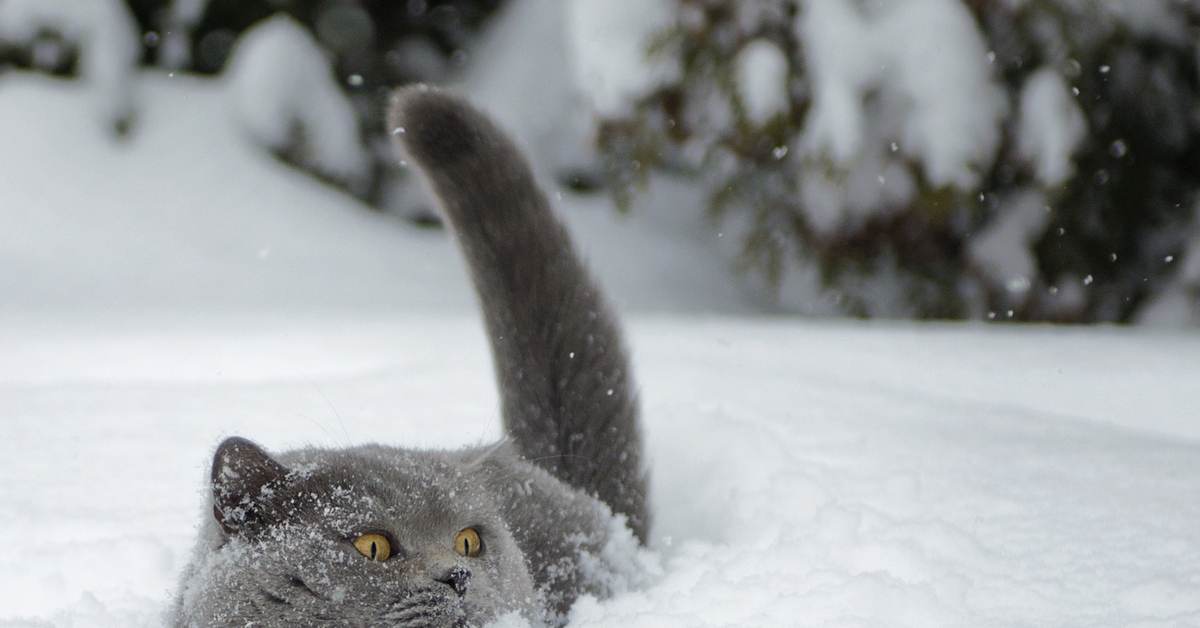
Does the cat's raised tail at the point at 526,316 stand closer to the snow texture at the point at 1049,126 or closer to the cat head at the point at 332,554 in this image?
the cat head at the point at 332,554

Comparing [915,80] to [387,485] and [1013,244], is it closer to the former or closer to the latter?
[1013,244]

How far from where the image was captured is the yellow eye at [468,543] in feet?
3.78

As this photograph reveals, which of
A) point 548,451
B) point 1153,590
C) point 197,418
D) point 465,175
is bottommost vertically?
point 1153,590

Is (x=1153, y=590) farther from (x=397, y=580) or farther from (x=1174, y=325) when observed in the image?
(x=1174, y=325)

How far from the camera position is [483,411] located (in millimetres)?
2094

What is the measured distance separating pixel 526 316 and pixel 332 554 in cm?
65

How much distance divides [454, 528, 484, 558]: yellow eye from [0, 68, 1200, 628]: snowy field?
20 centimetres

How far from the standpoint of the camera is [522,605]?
117cm

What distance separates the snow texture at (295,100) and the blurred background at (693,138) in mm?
15

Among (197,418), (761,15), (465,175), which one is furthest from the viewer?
(761,15)

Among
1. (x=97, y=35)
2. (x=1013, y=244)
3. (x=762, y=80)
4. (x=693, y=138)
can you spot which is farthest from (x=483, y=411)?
(x=97, y=35)

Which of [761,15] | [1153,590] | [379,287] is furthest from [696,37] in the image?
[1153,590]

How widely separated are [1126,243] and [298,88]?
13.2 ft

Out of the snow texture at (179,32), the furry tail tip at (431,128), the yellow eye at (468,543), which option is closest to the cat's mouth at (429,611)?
the yellow eye at (468,543)
